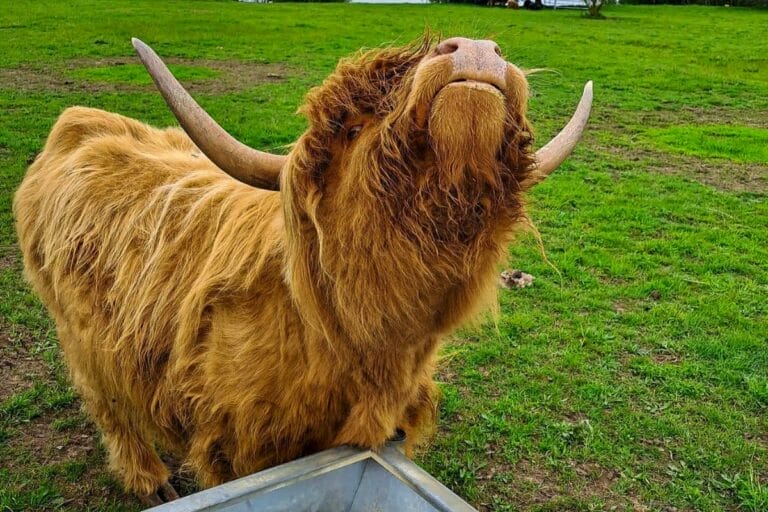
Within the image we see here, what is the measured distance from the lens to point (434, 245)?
1.59 m

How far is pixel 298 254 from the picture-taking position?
5.87ft

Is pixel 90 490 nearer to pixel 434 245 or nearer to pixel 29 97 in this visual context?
pixel 434 245

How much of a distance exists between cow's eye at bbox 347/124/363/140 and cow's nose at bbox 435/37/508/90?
0.98 ft

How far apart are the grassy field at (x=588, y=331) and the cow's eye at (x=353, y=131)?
339mm

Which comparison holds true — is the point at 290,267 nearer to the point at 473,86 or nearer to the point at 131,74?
the point at 473,86

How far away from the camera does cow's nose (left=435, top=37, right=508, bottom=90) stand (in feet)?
4.56

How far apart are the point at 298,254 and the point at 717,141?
30.7ft

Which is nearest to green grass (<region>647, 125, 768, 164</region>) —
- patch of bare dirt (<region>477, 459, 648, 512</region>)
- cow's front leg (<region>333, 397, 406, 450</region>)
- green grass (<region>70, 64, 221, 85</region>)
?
patch of bare dirt (<region>477, 459, 648, 512</region>)

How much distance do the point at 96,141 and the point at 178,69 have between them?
10.8m

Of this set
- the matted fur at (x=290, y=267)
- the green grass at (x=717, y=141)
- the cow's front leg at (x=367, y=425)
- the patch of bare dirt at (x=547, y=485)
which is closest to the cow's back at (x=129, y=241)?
the matted fur at (x=290, y=267)

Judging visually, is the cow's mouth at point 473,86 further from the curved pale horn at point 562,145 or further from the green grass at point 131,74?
the green grass at point 131,74

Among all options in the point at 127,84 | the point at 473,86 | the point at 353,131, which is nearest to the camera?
the point at 473,86

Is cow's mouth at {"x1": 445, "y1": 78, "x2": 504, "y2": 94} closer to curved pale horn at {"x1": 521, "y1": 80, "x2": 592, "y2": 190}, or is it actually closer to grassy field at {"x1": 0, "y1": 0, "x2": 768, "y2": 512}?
grassy field at {"x1": 0, "y1": 0, "x2": 768, "y2": 512}

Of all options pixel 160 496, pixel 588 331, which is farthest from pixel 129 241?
pixel 588 331
